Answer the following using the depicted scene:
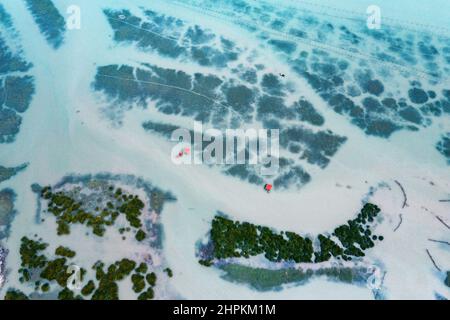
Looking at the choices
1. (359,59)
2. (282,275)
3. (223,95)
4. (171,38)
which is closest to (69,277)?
(282,275)

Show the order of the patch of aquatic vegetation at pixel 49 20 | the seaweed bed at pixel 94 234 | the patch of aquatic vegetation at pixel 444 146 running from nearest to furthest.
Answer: the seaweed bed at pixel 94 234, the patch of aquatic vegetation at pixel 444 146, the patch of aquatic vegetation at pixel 49 20

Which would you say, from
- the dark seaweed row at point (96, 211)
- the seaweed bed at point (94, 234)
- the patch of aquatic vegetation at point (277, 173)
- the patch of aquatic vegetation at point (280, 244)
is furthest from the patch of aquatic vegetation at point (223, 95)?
the dark seaweed row at point (96, 211)

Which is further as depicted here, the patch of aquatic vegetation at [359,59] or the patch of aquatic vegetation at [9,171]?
the patch of aquatic vegetation at [359,59]

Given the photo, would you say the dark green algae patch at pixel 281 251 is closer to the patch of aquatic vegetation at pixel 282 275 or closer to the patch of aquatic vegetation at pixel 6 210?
the patch of aquatic vegetation at pixel 282 275

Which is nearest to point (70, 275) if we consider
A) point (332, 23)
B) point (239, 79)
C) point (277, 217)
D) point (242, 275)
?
point (242, 275)

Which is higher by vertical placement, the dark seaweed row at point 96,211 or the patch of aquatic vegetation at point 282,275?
the dark seaweed row at point 96,211

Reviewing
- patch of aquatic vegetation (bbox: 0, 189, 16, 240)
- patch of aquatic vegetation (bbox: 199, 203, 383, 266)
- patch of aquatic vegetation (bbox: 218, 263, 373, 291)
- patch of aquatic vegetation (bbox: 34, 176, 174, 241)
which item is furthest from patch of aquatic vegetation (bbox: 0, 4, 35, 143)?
patch of aquatic vegetation (bbox: 218, 263, 373, 291)
